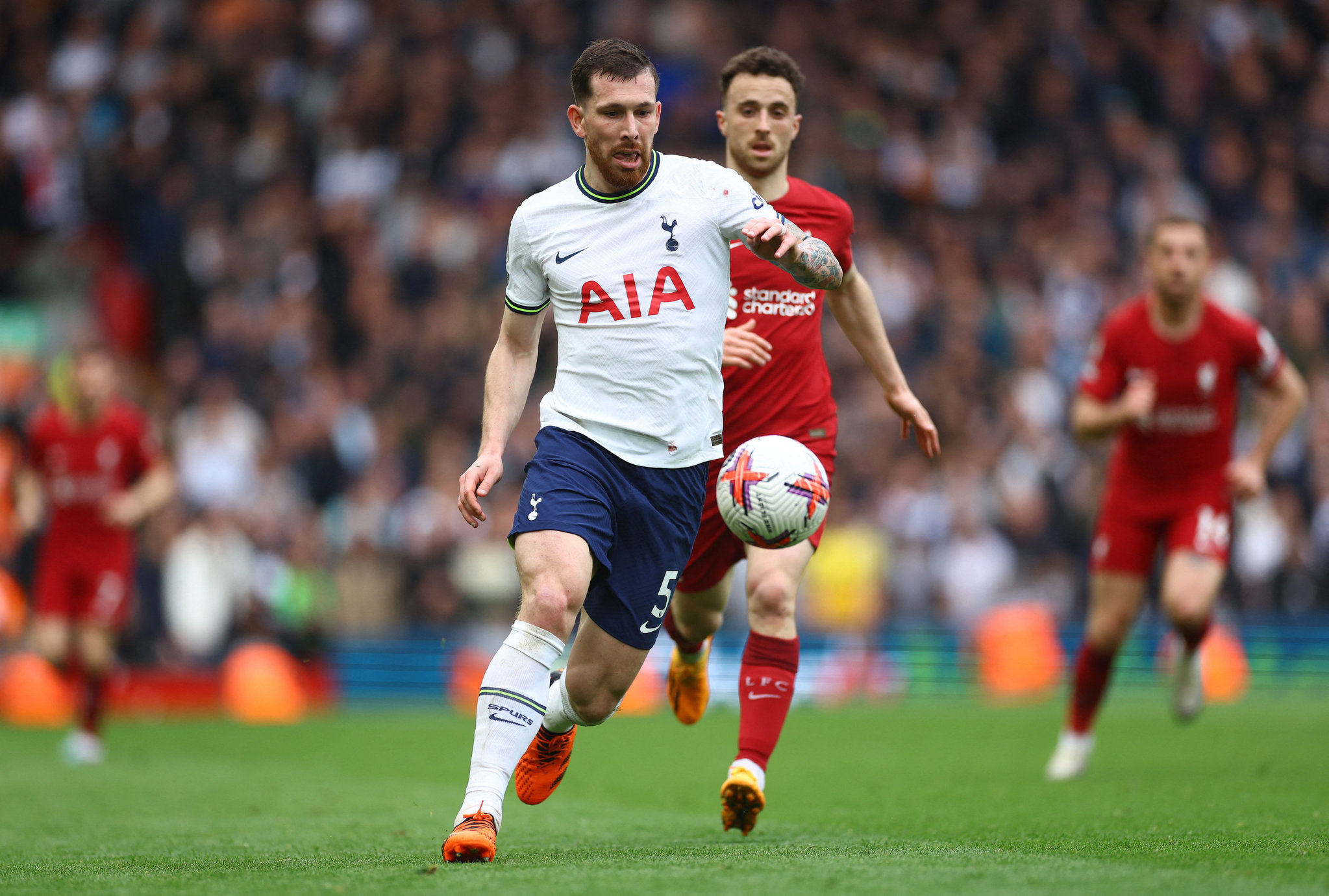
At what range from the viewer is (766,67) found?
714 centimetres

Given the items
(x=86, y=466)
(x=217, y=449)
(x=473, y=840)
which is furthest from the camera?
(x=217, y=449)

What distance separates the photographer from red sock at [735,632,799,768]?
6.34 meters

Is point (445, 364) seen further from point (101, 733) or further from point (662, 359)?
point (662, 359)

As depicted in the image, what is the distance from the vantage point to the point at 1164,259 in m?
8.98

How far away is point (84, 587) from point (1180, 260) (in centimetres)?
809

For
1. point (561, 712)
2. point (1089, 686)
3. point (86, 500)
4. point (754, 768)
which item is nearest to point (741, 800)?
point (754, 768)

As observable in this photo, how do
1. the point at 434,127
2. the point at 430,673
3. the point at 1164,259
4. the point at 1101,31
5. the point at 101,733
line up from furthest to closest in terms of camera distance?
1. the point at 1101,31
2. the point at 434,127
3. the point at 430,673
4. the point at 101,733
5. the point at 1164,259

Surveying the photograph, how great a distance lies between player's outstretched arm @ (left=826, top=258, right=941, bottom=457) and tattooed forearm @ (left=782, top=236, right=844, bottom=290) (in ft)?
3.10

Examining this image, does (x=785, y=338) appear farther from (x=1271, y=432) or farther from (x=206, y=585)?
(x=206, y=585)

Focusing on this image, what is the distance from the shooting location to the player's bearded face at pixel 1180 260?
8.92m

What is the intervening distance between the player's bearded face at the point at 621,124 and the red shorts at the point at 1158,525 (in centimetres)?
461

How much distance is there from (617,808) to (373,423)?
35.7 ft

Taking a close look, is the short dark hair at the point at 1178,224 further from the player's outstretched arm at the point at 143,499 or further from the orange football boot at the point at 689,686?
the player's outstretched arm at the point at 143,499

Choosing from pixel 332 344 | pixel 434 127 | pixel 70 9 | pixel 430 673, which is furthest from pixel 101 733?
pixel 70 9
